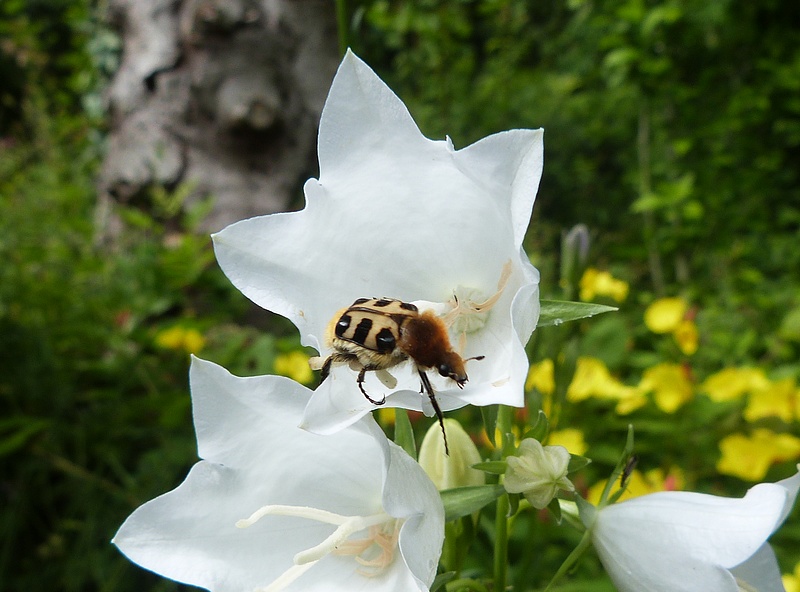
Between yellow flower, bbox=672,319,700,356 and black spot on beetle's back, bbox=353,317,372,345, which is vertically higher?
black spot on beetle's back, bbox=353,317,372,345

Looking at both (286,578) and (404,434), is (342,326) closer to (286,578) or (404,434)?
(404,434)

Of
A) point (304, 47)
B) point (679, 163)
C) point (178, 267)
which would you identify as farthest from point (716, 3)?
point (178, 267)

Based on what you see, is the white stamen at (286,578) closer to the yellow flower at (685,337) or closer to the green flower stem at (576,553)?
the green flower stem at (576,553)

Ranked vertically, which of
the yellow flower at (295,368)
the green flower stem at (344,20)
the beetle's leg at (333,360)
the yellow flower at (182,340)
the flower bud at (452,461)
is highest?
the green flower stem at (344,20)

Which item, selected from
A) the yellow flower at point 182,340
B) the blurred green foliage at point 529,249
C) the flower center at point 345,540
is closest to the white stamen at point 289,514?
the flower center at point 345,540

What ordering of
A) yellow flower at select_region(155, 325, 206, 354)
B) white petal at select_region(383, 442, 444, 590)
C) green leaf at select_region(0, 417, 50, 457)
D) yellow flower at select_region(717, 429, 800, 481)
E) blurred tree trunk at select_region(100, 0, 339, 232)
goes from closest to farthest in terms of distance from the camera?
1. white petal at select_region(383, 442, 444, 590)
2. yellow flower at select_region(717, 429, 800, 481)
3. green leaf at select_region(0, 417, 50, 457)
4. yellow flower at select_region(155, 325, 206, 354)
5. blurred tree trunk at select_region(100, 0, 339, 232)

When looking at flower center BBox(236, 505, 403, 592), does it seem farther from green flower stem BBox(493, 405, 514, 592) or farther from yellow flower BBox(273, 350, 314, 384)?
yellow flower BBox(273, 350, 314, 384)

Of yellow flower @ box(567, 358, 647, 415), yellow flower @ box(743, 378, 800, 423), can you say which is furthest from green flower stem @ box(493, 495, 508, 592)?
yellow flower @ box(743, 378, 800, 423)
